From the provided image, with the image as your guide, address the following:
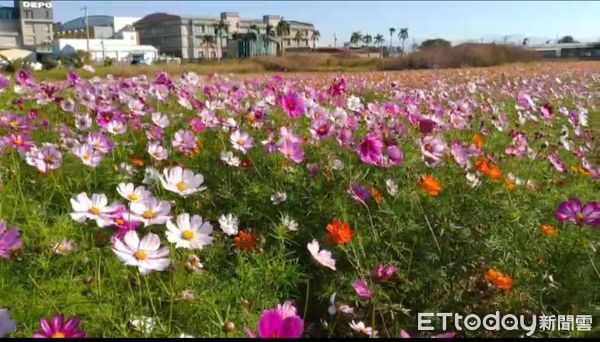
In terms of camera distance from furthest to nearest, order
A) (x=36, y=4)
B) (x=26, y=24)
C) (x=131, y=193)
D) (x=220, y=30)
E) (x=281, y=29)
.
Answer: (x=220, y=30)
(x=36, y=4)
(x=26, y=24)
(x=281, y=29)
(x=131, y=193)

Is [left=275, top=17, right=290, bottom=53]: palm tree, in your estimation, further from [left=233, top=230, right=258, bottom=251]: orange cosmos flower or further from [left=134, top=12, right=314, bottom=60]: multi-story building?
[left=233, top=230, right=258, bottom=251]: orange cosmos flower

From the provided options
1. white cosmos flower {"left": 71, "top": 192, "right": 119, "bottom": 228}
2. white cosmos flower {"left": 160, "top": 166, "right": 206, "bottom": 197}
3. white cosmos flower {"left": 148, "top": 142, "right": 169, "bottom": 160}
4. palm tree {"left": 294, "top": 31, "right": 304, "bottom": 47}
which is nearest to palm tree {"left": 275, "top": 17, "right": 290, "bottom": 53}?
palm tree {"left": 294, "top": 31, "right": 304, "bottom": 47}

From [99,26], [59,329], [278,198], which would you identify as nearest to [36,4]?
[99,26]

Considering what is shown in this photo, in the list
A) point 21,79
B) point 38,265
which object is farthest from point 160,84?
point 38,265

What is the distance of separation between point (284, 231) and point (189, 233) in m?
0.62

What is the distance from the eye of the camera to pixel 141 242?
1.19 metres

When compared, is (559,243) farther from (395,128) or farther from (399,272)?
(395,128)

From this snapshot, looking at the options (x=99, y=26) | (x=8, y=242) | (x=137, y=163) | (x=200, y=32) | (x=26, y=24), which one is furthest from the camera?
(x=99, y=26)

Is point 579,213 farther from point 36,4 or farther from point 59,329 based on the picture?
point 36,4

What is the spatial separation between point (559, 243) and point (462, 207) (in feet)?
1.06

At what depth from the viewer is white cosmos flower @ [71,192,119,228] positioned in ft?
4.15

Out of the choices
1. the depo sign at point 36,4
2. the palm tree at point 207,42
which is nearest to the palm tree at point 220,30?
the palm tree at point 207,42

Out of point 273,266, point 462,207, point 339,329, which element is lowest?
point 339,329

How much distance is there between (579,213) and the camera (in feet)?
5.02
